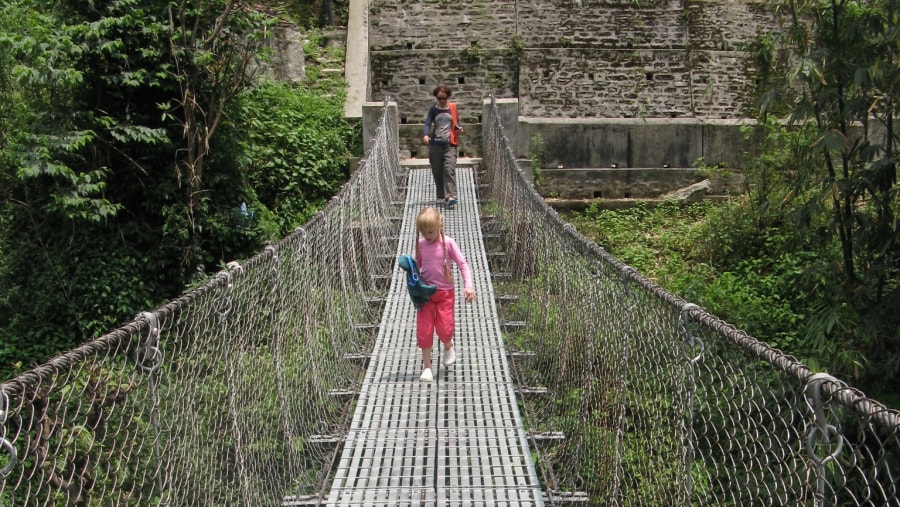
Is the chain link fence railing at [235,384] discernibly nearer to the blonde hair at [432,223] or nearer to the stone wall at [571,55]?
the blonde hair at [432,223]

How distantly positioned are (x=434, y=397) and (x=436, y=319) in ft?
1.55

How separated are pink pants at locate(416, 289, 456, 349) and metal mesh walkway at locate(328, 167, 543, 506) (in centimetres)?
25

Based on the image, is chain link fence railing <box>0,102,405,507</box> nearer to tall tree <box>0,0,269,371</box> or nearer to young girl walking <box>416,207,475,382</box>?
young girl walking <box>416,207,475,382</box>

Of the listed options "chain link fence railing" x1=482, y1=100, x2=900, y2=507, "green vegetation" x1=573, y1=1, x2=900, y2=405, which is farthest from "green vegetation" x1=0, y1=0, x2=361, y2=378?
"green vegetation" x1=573, y1=1, x2=900, y2=405

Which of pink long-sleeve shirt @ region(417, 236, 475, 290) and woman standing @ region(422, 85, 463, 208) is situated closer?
pink long-sleeve shirt @ region(417, 236, 475, 290)

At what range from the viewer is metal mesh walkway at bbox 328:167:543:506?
332cm

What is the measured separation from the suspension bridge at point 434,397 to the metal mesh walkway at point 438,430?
0.04ft

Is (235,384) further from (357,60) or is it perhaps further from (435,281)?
(357,60)

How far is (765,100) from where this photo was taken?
5.58 meters

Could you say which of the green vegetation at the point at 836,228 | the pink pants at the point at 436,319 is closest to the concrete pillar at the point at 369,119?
the green vegetation at the point at 836,228

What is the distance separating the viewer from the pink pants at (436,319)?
14.6ft

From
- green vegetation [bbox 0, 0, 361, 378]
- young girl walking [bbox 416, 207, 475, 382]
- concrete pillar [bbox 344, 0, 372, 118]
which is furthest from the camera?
concrete pillar [bbox 344, 0, 372, 118]

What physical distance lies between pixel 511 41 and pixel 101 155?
7.27 m

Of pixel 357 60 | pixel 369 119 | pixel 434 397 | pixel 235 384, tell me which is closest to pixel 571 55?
pixel 357 60
